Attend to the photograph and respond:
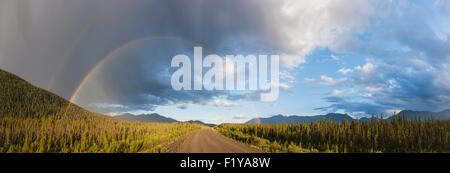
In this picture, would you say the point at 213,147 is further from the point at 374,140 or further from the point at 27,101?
the point at 27,101

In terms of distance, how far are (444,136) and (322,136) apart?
12.9m

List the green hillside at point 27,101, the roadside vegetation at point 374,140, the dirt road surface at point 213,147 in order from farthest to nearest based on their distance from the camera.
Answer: the green hillside at point 27,101
the roadside vegetation at point 374,140
the dirt road surface at point 213,147

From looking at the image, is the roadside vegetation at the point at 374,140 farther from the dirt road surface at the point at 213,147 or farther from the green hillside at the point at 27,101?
the green hillside at the point at 27,101

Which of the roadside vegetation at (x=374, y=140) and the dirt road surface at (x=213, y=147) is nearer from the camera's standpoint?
the dirt road surface at (x=213, y=147)

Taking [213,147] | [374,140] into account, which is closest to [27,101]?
[213,147]

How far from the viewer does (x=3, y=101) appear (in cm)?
13100

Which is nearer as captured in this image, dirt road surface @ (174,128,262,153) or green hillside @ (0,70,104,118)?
dirt road surface @ (174,128,262,153)

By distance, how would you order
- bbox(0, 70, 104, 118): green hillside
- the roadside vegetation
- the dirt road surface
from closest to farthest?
the dirt road surface
the roadside vegetation
bbox(0, 70, 104, 118): green hillside

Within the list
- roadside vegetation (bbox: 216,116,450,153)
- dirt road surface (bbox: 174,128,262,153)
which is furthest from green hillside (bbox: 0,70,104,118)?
roadside vegetation (bbox: 216,116,450,153)

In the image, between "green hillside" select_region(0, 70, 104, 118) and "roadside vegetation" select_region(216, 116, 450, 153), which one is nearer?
"roadside vegetation" select_region(216, 116, 450, 153)

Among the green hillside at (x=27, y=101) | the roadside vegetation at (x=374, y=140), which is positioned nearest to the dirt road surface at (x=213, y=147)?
the roadside vegetation at (x=374, y=140)

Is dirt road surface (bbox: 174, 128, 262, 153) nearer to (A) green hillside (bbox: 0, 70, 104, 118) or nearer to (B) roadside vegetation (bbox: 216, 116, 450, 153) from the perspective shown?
(B) roadside vegetation (bbox: 216, 116, 450, 153)

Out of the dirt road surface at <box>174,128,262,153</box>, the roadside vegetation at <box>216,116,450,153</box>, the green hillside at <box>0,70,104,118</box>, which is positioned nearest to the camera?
the dirt road surface at <box>174,128,262,153</box>
